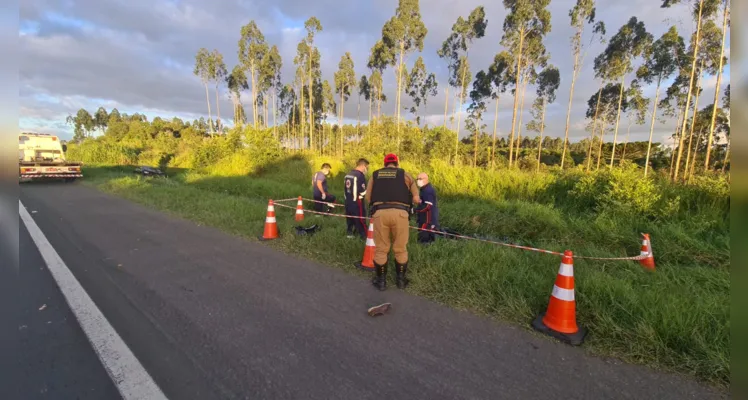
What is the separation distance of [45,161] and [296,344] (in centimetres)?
2042

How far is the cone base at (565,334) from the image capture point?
10.3 ft

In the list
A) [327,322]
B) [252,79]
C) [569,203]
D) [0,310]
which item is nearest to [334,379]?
[327,322]

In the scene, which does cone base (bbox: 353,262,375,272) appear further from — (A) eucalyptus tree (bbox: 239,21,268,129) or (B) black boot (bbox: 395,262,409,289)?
(A) eucalyptus tree (bbox: 239,21,268,129)

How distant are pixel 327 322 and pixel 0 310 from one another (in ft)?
7.69

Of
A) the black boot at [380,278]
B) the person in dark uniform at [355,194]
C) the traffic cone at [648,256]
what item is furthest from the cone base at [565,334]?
the person in dark uniform at [355,194]

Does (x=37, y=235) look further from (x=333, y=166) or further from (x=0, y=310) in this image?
Result: (x=333, y=166)

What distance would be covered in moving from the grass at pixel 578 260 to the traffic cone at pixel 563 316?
146 millimetres

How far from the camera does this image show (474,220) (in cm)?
828

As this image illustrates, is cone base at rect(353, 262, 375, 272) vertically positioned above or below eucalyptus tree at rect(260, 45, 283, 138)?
below

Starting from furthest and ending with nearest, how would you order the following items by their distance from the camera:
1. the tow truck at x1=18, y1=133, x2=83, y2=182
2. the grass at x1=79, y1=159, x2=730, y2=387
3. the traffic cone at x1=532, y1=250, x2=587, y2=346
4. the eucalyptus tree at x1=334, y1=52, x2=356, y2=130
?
the eucalyptus tree at x1=334, y1=52, x2=356, y2=130, the tow truck at x1=18, y1=133, x2=83, y2=182, the traffic cone at x1=532, y1=250, x2=587, y2=346, the grass at x1=79, y1=159, x2=730, y2=387

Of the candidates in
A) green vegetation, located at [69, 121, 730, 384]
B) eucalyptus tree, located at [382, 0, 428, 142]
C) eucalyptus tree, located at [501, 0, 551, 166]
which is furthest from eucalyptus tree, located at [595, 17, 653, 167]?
green vegetation, located at [69, 121, 730, 384]

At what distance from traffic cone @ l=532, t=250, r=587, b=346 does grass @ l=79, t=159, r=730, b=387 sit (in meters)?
0.15

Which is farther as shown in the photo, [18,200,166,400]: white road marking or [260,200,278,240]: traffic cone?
[260,200,278,240]: traffic cone

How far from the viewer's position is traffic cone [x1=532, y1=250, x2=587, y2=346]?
3217 mm
